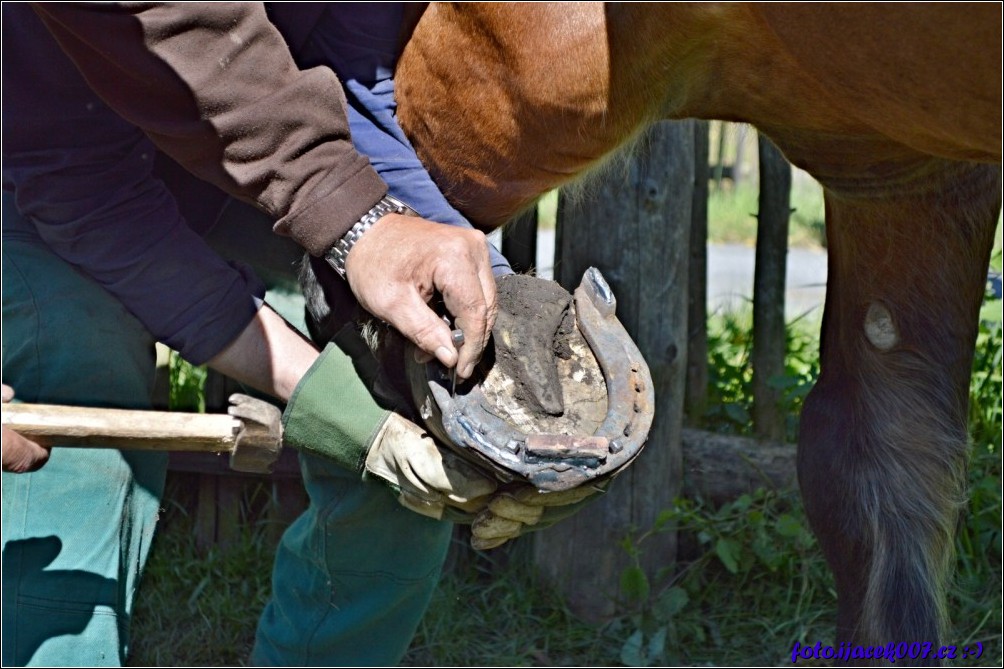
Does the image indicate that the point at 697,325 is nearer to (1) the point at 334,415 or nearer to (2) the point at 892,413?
(2) the point at 892,413

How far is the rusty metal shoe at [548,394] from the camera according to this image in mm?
1374

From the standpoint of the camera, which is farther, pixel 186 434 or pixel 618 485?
pixel 618 485

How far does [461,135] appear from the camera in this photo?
1.64 m

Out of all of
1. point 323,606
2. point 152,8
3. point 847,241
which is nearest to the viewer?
point 152,8

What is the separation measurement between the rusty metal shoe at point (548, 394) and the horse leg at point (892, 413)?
46cm

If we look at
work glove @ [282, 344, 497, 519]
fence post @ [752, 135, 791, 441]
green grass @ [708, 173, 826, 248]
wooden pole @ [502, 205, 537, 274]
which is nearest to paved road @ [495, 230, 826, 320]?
green grass @ [708, 173, 826, 248]

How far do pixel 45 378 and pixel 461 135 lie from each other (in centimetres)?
75

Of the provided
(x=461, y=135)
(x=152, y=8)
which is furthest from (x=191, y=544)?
(x=152, y=8)

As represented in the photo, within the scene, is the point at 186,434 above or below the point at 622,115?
below

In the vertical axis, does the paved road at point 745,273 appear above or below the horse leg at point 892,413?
above

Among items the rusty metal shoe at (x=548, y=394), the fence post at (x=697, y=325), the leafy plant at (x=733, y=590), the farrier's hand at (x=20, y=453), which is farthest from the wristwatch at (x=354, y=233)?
the fence post at (x=697, y=325)

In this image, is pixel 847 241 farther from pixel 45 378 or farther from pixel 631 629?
pixel 45 378

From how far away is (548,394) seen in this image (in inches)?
57.3

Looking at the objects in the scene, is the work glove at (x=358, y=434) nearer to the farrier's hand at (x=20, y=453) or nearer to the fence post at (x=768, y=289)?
the farrier's hand at (x=20, y=453)
